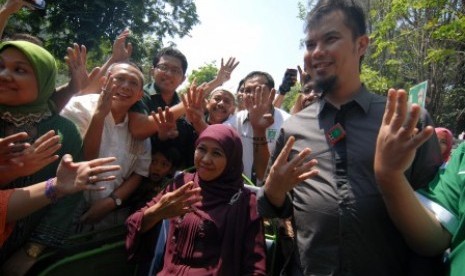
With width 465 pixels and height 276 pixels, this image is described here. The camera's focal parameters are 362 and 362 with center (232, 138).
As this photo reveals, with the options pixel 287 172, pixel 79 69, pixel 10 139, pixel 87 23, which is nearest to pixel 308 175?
pixel 287 172

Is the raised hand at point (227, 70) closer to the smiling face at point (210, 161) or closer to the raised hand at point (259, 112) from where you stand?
the raised hand at point (259, 112)

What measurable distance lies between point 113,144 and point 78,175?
943mm

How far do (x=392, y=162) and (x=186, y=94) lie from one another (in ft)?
6.43

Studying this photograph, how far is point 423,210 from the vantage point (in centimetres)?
148

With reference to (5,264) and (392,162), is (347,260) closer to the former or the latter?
(392,162)

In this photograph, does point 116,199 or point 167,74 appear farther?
point 167,74

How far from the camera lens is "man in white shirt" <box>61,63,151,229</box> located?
2535mm

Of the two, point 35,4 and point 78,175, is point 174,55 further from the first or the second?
point 78,175

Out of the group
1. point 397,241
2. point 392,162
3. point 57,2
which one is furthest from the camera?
point 57,2

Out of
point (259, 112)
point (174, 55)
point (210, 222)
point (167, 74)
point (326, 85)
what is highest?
point (174, 55)

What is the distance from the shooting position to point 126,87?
2777 mm

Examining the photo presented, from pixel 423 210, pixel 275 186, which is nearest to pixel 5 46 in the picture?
pixel 275 186

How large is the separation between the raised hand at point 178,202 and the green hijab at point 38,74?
3.07 feet

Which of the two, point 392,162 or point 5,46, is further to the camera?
point 5,46
